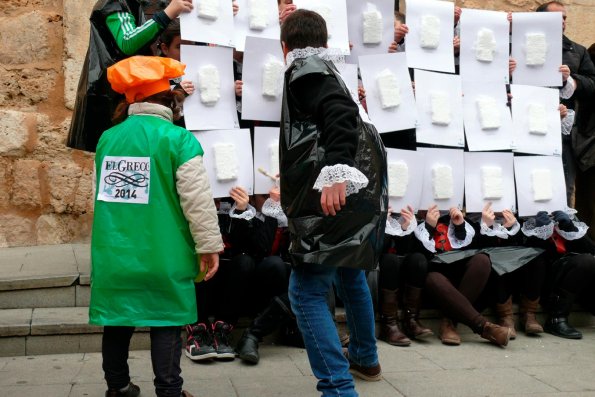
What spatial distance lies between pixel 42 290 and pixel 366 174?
216 centimetres

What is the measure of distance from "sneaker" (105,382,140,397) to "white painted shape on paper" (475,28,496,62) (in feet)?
9.08

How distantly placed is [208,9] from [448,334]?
87.5 inches

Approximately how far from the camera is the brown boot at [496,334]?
166 inches

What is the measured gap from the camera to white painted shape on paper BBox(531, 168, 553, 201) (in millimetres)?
4586

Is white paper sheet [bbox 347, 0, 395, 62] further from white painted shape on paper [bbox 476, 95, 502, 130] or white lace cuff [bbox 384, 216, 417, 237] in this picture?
white lace cuff [bbox 384, 216, 417, 237]

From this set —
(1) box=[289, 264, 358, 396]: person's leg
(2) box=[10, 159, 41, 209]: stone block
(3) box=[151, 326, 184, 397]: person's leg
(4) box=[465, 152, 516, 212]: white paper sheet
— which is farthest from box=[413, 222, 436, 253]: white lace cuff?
(2) box=[10, 159, 41, 209]: stone block

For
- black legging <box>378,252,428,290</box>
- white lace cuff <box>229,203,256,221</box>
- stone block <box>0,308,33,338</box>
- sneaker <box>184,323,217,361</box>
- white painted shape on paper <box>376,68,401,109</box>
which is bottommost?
sneaker <box>184,323,217,361</box>

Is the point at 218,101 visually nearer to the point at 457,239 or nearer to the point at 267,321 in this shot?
the point at 267,321

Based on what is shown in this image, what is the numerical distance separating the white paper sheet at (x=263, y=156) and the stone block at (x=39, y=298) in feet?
4.01

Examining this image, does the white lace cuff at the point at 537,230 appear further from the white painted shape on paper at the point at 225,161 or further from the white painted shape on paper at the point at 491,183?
the white painted shape on paper at the point at 225,161

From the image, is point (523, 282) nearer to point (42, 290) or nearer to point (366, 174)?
point (366, 174)

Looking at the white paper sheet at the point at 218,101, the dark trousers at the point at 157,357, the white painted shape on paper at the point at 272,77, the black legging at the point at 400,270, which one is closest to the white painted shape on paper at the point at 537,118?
the black legging at the point at 400,270

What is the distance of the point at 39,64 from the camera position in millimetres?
5953

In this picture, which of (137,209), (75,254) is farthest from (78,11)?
(137,209)
